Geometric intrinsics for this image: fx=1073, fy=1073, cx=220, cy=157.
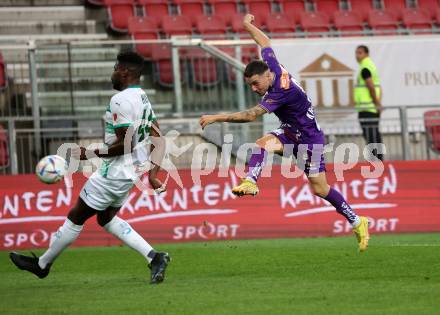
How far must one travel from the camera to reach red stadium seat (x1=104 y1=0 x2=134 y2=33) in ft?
73.8

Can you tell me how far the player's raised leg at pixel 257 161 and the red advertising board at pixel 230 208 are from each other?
4.78 m

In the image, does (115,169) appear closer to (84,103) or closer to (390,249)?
(390,249)

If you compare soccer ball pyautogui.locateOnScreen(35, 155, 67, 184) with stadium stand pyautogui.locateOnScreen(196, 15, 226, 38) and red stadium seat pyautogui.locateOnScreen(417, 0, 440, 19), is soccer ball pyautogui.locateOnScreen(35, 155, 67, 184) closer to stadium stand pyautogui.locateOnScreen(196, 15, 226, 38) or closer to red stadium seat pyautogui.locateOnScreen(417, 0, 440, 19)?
stadium stand pyautogui.locateOnScreen(196, 15, 226, 38)

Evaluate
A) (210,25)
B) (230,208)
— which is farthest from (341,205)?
(210,25)

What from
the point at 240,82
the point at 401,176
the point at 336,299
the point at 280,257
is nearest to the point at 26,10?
the point at 240,82

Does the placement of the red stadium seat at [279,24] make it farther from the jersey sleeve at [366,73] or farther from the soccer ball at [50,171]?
the soccer ball at [50,171]

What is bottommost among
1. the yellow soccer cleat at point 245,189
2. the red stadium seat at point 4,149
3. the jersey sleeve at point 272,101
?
the yellow soccer cleat at point 245,189

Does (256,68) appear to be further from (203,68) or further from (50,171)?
(203,68)

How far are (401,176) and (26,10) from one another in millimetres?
9617

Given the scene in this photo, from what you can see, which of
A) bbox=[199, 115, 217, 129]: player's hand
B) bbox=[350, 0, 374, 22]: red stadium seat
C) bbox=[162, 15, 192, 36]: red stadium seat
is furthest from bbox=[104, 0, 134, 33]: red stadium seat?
bbox=[199, 115, 217, 129]: player's hand

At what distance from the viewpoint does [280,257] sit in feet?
42.1

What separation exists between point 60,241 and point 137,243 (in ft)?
2.53

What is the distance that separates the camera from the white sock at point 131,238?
10359 mm

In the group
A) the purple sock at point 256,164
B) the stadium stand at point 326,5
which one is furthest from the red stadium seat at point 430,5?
the purple sock at point 256,164
